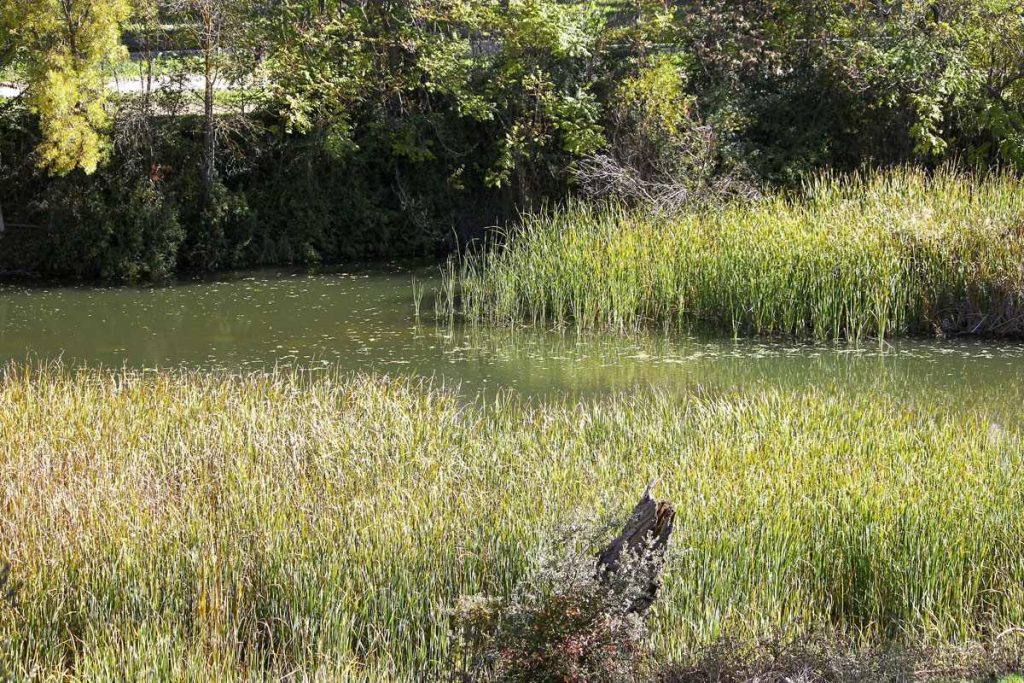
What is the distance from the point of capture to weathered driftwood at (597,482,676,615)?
4.41 metres

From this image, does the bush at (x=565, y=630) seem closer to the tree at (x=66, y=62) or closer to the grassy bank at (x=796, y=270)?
the grassy bank at (x=796, y=270)

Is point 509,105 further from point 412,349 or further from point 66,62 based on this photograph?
point 412,349

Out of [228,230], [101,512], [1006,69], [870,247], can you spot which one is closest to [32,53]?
[228,230]

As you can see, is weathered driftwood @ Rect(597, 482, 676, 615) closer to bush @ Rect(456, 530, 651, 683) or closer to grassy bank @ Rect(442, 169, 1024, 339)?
bush @ Rect(456, 530, 651, 683)

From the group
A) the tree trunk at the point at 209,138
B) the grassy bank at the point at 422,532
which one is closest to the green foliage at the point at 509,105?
the tree trunk at the point at 209,138

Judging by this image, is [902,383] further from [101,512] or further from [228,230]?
[228,230]

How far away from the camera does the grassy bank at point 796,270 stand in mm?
12336

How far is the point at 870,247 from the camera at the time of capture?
12.5 meters

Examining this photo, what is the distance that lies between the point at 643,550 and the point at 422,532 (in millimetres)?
1140

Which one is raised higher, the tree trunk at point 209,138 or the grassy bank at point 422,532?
the tree trunk at point 209,138

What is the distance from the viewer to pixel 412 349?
12.5 metres

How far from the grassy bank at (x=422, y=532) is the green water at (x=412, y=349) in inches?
122

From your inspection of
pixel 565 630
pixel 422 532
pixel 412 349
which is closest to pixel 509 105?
pixel 412 349

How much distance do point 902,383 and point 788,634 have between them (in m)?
6.21
